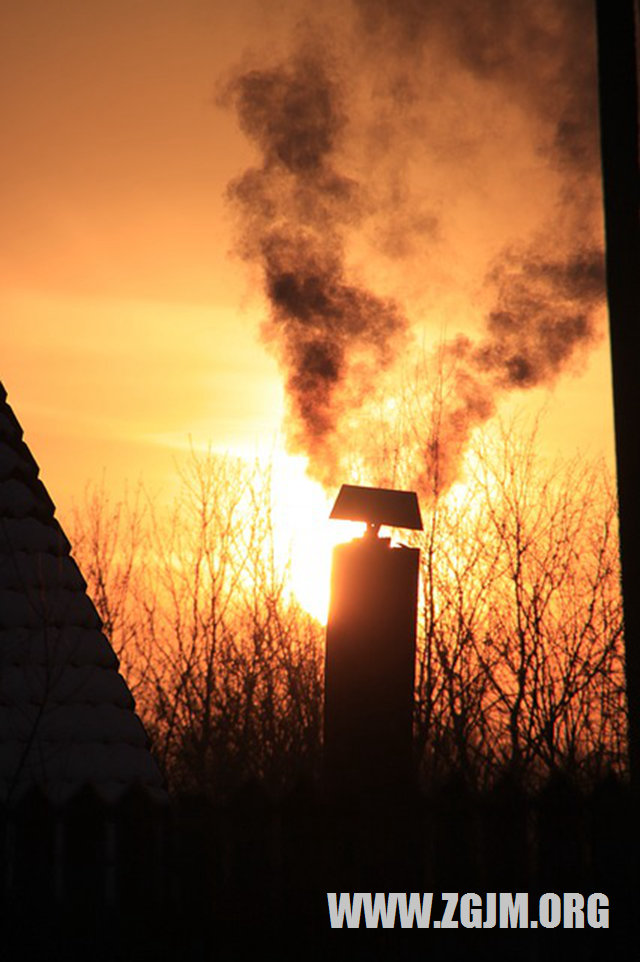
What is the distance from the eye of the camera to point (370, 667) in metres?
9.92

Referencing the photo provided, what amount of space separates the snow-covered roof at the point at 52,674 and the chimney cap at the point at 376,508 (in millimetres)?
2761

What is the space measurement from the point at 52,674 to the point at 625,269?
680 centimetres

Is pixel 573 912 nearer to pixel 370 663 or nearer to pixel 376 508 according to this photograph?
pixel 370 663

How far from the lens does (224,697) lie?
25.8m

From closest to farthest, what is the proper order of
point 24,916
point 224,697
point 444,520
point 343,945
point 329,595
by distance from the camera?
point 343,945
point 24,916
point 329,595
point 444,520
point 224,697

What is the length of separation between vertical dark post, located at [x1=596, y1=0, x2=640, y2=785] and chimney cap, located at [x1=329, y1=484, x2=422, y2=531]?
474 cm

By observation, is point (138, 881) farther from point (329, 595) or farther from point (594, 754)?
point (594, 754)

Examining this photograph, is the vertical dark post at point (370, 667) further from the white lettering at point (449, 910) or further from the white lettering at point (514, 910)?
the white lettering at point (514, 910)

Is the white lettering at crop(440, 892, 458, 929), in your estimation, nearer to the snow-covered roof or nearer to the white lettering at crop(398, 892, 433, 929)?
the white lettering at crop(398, 892, 433, 929)

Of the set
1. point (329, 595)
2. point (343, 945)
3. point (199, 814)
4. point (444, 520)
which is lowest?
point (343, 945)

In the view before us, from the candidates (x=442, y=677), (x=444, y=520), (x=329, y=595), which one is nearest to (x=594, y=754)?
(x=442, y=677)

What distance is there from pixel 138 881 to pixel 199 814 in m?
0.59

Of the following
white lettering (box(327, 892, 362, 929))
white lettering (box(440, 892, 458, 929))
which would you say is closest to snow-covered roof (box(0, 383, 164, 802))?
white lettering (box(327, 892, 362, 929))

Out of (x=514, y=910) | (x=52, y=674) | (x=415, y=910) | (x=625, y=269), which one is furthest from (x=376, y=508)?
(x=625, y=269)
